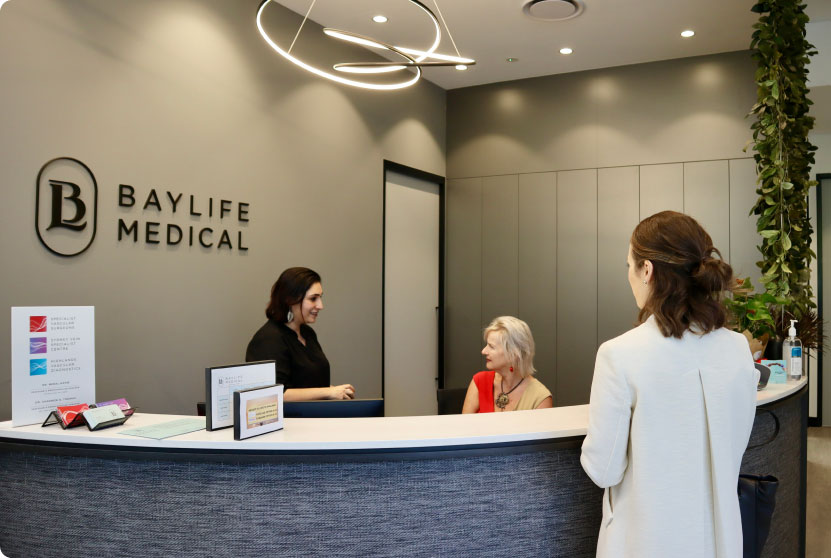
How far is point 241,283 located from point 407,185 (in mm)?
2536

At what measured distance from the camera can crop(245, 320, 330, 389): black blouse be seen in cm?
351

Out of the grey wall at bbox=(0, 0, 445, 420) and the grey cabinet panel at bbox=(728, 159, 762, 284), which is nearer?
the grey wall at bbox=(0, 0, 445, 420)

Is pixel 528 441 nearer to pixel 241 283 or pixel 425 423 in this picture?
pixel 425 423

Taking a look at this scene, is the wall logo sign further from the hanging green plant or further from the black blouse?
the hanging green plant

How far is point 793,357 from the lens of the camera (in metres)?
3.42

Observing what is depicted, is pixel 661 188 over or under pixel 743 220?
over

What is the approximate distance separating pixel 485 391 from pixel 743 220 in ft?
12.3

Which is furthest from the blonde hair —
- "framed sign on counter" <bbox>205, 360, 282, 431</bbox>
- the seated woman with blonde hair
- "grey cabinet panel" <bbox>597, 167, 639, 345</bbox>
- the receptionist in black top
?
"grey cabinet panel" <bbox>597, 167, 639, 345</bbox>

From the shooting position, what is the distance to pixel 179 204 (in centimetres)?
418

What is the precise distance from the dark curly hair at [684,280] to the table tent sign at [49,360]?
1897 millimetres

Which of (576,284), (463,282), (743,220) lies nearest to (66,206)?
(463,282)

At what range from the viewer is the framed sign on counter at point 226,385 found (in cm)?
203

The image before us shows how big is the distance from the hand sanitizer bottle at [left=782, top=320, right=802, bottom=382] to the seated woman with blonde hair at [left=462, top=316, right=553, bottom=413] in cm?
130

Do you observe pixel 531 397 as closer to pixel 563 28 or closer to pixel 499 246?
pixel 563 28
